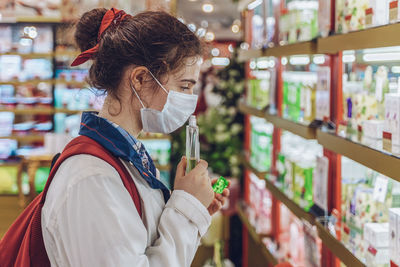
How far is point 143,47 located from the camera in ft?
4.94

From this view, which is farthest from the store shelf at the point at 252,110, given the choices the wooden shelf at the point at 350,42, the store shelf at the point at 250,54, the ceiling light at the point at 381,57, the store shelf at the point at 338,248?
the ceiling light at the point at 381,57

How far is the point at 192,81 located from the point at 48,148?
16.3ft

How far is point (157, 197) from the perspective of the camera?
1543mm

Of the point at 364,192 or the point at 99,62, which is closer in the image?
the point at 99,62

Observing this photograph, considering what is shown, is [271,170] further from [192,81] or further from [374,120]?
[192,81]

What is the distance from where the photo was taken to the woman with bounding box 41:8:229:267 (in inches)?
50.8

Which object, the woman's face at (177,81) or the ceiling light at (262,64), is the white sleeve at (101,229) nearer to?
the woman's face at (177,81)

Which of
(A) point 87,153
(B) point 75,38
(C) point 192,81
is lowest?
(A) point 87,153

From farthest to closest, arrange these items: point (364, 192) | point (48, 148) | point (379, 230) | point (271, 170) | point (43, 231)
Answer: point (48, 148)
point (271, 170)
point (364, 192)
point (379, 230)
point (43, 231)

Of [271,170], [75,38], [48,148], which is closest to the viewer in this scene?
[75,38]

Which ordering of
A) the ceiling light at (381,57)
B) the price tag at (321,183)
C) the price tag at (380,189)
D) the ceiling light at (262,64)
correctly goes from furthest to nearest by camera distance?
1. the ceiling light at (262,64)
2. the price tag at (321,183)
3. the price tag at (380,189)
4. the ceiling light at (381,57)

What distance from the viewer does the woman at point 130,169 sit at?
1289 millimetres

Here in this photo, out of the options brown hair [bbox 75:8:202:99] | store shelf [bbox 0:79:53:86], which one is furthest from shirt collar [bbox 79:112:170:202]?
store shelf [bbox 0:79:53:86]

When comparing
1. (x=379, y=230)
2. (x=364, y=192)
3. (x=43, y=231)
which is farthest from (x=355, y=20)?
(x=43, y=231)
